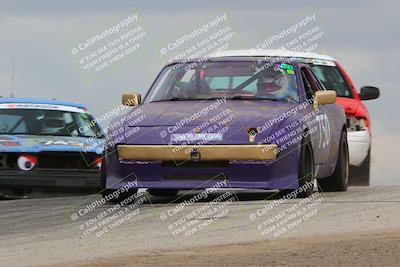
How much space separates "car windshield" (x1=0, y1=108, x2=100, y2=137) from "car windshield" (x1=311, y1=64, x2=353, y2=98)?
3.29 meters

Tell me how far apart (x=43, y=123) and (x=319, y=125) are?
185 inches

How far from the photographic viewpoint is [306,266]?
8.25m

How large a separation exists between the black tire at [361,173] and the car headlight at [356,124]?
477 mm

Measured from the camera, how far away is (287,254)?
347 inches

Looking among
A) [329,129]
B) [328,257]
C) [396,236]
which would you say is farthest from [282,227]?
[329,129]

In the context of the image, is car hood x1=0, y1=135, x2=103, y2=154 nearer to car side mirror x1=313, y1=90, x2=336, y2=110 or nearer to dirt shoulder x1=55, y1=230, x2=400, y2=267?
car side mirror x1=313, y1=90, x2=336, y2=110

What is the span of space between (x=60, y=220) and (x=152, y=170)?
1.09 meters

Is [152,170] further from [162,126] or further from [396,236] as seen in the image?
[396,236]

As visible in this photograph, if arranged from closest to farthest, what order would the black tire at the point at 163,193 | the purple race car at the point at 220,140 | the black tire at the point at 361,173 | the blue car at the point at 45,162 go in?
the purple race car at the point at 220,140, the black tire at the point at 163,193, the blue car at the point at 45,162, the black tire at the point at 361,173

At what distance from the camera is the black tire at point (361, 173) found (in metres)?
17.4

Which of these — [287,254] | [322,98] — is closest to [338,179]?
[322,98]

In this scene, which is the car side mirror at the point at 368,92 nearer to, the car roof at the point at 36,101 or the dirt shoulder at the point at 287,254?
the car roof at the point at 36,101

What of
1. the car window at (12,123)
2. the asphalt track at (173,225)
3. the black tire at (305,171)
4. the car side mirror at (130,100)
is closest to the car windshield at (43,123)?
A: the car window at (12,123)

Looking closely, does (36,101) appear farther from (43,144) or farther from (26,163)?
(26,163)
